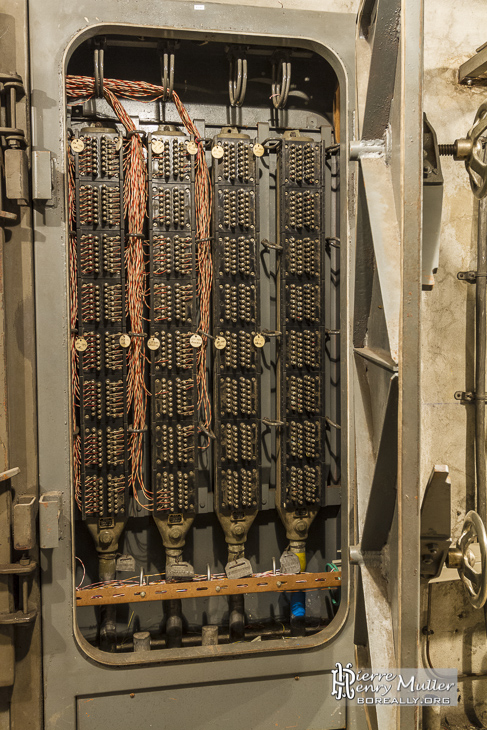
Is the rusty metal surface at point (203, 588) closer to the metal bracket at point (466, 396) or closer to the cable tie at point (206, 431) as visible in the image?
the cable tie at point (206, 431)

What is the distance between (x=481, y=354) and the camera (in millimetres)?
2379

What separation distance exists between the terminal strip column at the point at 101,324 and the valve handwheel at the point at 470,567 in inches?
49.6

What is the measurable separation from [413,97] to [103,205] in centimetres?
132

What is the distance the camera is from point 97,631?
243cm

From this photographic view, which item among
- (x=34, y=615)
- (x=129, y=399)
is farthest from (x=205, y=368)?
(x=34, y=615)

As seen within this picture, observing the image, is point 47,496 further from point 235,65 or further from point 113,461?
point 235,65

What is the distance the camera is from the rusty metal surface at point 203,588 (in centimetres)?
218

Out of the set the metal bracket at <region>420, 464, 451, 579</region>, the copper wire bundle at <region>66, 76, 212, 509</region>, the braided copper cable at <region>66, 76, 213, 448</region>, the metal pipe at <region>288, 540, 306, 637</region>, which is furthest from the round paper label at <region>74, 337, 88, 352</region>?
the metal bracket at <region>420, 464, 451, 579</region>

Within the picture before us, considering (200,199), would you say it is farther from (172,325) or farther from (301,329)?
(301,329)

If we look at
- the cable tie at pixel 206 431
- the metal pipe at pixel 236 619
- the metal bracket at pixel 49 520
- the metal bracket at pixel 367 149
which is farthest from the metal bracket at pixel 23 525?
the metal bracket at pixel 367 149

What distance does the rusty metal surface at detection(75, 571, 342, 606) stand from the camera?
2.18 meters

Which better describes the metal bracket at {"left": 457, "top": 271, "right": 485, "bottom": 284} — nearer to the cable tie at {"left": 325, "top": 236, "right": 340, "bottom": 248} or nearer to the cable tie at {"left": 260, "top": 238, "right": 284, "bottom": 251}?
the cable tie at {"left": 325, "top": 236, "right": 340, "bottom": 248}

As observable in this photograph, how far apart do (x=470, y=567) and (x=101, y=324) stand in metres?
1.54

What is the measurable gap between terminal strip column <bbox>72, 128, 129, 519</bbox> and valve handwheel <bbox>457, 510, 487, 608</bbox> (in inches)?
49.6
